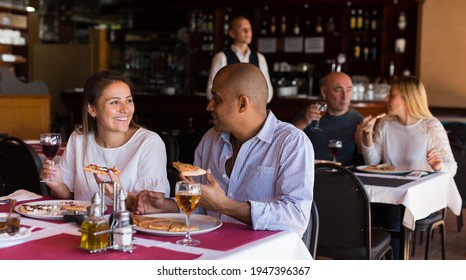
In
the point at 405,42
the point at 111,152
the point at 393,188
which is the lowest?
the point at 393,188

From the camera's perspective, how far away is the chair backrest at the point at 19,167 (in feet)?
11.8

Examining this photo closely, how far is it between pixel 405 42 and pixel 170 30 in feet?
13.3

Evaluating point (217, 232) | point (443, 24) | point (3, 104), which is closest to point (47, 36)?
point (3, 104)

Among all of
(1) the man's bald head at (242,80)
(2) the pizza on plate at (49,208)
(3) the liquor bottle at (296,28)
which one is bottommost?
(2) the pizza on plate at (49,208)

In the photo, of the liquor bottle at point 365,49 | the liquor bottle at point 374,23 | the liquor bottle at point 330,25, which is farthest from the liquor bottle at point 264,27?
the liquor bottle at point 374,23

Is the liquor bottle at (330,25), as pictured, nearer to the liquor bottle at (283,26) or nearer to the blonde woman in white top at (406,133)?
the liquor bottle at (283,26)

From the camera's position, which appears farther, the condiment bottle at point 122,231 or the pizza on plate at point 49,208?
the pizza on plate at point 49,208

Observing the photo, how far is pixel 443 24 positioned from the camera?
9.62m

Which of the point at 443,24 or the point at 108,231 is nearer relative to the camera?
the point at 108,231

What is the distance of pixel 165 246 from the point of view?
1924mm

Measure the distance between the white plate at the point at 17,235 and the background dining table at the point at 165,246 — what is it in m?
0.01

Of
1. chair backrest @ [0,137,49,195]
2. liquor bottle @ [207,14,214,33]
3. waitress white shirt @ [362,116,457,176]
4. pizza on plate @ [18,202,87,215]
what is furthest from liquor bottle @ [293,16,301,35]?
pizza on plate @ [18,202,87,215]
